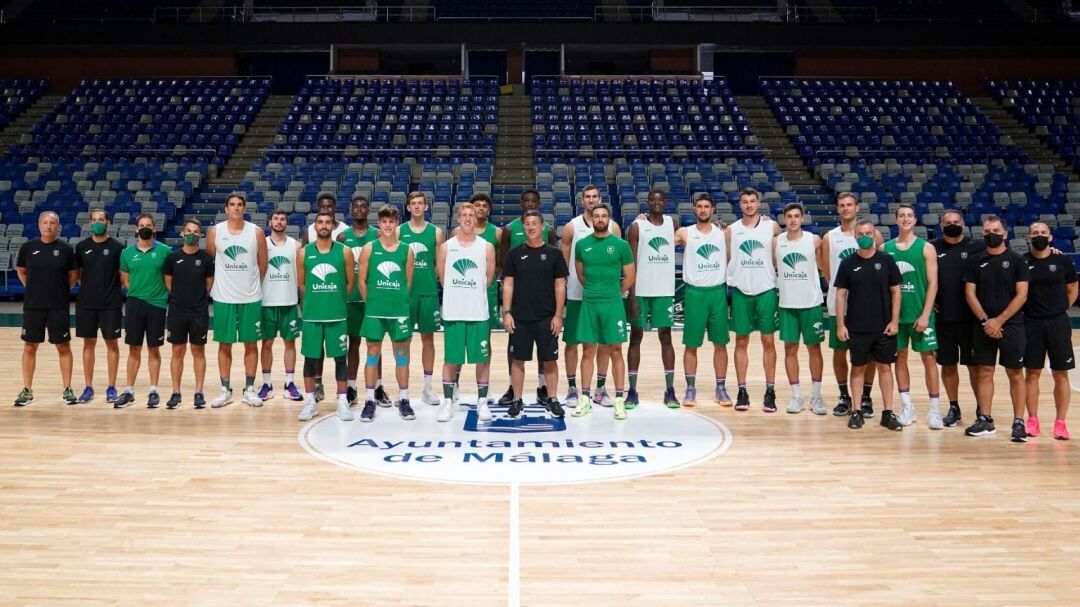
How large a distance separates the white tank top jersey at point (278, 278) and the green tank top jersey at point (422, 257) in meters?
1.10

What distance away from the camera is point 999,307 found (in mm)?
6039

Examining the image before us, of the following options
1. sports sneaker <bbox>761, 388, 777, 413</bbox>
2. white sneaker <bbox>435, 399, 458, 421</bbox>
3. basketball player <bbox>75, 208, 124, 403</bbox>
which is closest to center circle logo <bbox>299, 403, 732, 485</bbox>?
white sneaker <bbox>435, 399, 458, 421</bbox>

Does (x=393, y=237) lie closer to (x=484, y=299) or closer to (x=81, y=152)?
(x=484, y=299)

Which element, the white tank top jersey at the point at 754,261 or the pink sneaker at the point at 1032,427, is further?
the white tank top jersey at the point at 754,261

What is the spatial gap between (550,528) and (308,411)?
125 inches

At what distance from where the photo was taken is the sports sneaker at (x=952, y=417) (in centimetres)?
660

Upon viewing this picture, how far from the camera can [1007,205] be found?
15.9 metres

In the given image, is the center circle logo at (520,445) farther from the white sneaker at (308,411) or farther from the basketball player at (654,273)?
the basketball player at (654,273)

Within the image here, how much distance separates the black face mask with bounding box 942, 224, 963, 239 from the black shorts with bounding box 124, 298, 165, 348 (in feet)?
21.4

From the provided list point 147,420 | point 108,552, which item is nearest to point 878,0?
point 147,420

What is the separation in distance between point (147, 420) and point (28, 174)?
1318 centimetres

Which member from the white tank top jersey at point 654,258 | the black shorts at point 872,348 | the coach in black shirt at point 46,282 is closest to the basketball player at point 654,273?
the white tank top jersey at point 654,258

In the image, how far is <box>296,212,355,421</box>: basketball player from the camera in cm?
668

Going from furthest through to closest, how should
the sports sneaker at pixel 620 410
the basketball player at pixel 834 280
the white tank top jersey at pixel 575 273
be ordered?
the white tank top jersey at pixel 575 273 < the basketball player at pixel 834 280 < the sports sneaker at pixel 620 410
